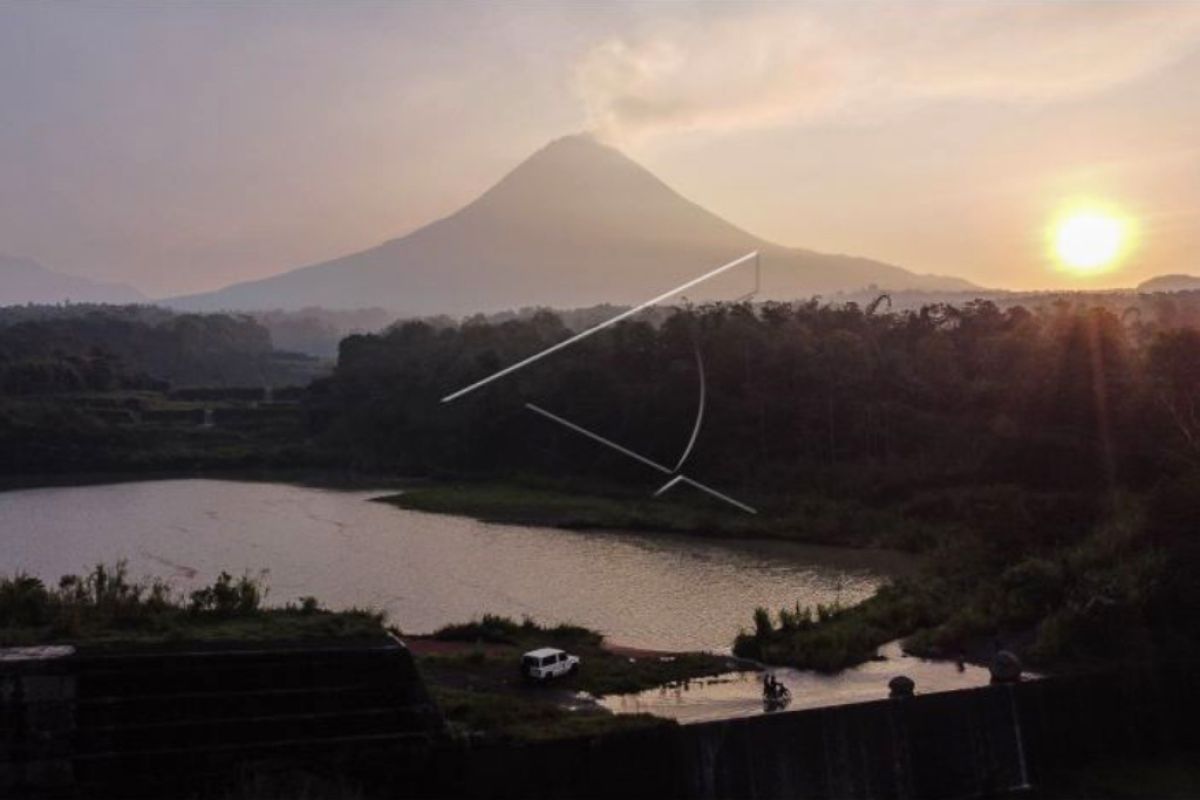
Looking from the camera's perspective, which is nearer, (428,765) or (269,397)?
(428,765)

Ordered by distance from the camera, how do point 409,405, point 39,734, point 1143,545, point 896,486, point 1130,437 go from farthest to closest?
point 409,405
point 896,486
point 1130,437
point 1143,545
point 39,734

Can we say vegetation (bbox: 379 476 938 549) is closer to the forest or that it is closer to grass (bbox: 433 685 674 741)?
the forest

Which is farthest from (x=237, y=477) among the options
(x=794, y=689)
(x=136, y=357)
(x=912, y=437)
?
(x=136, y=357)

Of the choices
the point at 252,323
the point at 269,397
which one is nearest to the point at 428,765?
the point at 269,397

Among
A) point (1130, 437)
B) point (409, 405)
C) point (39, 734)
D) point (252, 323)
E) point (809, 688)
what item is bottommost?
point (809, 688)

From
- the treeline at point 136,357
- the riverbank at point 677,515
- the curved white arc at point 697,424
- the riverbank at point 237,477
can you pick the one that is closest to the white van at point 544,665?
the riverbank at point 677,515

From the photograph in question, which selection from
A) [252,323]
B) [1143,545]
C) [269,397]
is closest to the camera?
[1143,545]

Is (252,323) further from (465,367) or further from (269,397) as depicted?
(465,367)
